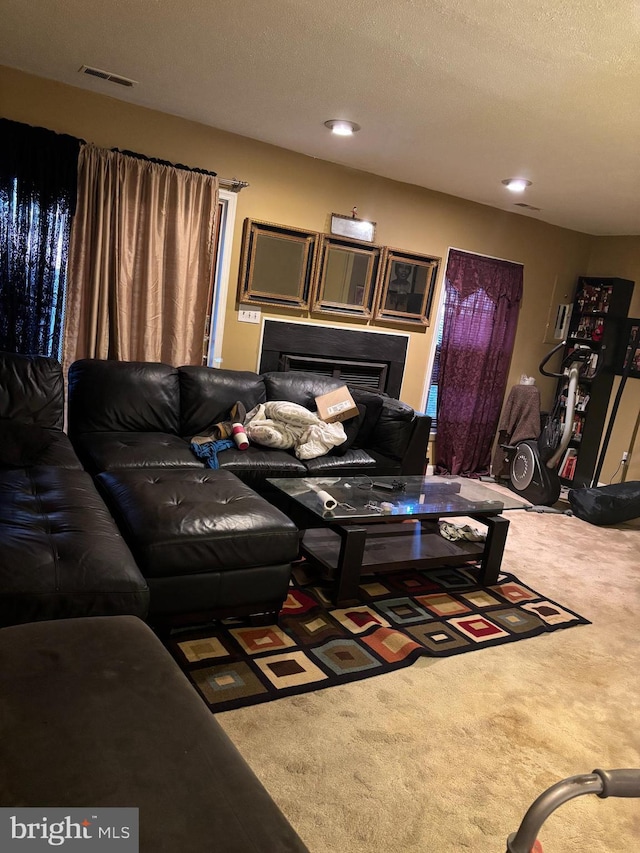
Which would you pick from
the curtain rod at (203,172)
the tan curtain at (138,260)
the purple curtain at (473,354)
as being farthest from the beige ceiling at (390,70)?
the purple curtain at (473,354)

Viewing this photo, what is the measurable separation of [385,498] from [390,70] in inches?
81.6

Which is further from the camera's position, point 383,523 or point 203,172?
point 203,172

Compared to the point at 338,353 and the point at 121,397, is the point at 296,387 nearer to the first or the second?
the point at 338,353

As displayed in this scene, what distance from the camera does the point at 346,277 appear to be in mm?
4930

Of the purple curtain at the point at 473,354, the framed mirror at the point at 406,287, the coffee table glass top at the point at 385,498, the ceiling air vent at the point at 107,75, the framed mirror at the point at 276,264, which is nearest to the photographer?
the coffee table glass top at the point at 385,498

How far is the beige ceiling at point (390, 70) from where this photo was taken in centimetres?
231

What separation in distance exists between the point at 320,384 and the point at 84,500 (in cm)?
230

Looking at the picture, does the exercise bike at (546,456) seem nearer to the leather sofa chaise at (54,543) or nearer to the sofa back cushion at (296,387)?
the sofa back cushion at (296,387)

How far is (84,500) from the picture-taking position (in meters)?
2.35

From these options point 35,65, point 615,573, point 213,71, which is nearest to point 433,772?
point 615,573

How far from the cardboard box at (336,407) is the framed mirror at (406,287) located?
125cm

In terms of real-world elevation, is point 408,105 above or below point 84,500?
above

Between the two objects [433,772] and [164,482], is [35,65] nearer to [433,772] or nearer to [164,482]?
[164,482]

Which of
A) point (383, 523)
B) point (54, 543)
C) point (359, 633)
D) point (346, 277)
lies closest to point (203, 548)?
point (54, 543)
